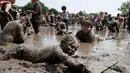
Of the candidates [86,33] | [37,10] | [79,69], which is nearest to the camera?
[79,69]

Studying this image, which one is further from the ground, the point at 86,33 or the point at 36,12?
the point at 36,12

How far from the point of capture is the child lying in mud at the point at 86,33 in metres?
7.81

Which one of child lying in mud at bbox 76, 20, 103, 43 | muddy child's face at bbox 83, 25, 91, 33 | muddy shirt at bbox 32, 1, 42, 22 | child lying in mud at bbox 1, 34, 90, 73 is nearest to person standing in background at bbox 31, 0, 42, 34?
muddy shirt at bbox 32, 1, 42, 22

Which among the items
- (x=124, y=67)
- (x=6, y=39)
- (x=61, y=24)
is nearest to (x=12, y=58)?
(x=124, y=67)

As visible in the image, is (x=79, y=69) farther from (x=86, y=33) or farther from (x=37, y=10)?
(x=37, y=10)

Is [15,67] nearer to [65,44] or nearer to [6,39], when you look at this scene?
[65,44]

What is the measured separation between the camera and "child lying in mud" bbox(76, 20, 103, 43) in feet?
25.6

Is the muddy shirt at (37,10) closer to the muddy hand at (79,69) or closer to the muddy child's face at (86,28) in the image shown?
the muddy child's face at (86,28)

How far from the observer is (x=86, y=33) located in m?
8.14

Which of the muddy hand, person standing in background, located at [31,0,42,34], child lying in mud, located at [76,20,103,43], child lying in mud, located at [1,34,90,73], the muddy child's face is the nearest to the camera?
the muddy hand

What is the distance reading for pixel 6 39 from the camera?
6160 millimetres

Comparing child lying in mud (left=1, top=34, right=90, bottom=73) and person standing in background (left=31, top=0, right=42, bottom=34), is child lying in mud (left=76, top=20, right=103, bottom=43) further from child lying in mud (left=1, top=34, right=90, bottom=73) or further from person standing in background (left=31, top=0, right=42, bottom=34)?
child lying in mud (left=1, top=34, right=90, bottom=73)

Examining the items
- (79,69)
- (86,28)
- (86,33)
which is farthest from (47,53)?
(86,33)

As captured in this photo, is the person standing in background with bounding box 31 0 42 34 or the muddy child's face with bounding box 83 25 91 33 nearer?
the muddy child's face with bounding box 83 25 91 33
